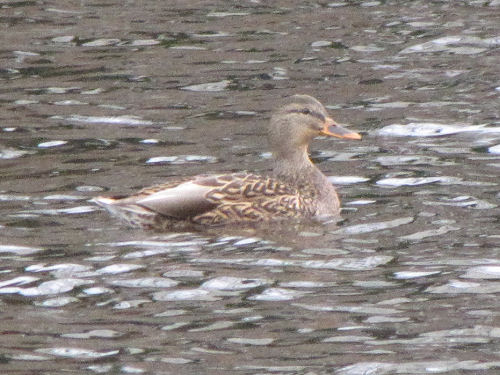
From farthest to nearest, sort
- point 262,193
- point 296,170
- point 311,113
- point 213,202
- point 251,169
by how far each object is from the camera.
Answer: point 251,169 → point 311,113 → point 296,170 → point 262,193 → point 213,202

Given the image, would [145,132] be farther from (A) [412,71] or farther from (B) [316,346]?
(B) [316,346]

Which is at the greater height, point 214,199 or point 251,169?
point 214,199

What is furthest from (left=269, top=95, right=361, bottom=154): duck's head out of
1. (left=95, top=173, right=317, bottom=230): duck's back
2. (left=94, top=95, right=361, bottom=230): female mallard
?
(left=95, top=173, right=317, bottom=230): duck's back

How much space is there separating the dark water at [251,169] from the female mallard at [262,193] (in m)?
0.21

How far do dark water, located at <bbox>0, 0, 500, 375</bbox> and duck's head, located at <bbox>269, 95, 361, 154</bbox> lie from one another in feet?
1.69

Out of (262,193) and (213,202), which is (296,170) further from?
(213,202)

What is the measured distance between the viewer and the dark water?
8.26 metres

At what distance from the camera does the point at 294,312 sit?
28.8ft

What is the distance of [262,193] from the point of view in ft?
37.5

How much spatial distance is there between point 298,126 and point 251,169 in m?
0.97

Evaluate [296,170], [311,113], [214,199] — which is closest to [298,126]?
[311,113]

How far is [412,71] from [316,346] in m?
8.73

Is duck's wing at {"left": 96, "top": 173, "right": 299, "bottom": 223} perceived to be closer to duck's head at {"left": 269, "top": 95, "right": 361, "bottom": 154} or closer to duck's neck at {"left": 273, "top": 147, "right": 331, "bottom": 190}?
duck's neck at {"left": 273, "top": 147, "right": 331, "bottom": 190}

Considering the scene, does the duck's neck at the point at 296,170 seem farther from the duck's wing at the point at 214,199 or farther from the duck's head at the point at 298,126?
the duck's wing at the point at 214,199
